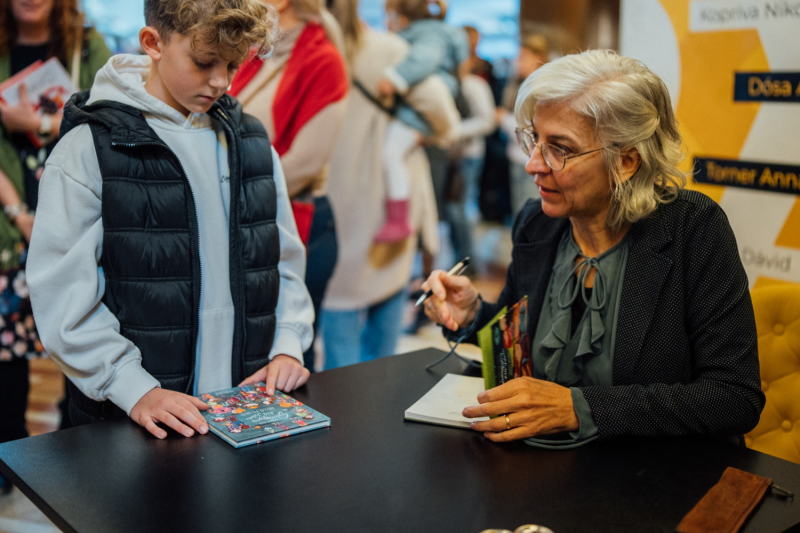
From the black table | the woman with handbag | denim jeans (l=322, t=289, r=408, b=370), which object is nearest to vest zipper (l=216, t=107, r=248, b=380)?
the black table

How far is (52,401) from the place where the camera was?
3742mm

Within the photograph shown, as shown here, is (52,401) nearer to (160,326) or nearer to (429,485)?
(160,326)

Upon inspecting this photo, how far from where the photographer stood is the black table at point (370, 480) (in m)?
1.13

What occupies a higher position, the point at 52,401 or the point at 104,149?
the point at 104,149

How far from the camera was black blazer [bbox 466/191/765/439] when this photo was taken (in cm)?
144

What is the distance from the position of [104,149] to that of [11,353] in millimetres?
1394

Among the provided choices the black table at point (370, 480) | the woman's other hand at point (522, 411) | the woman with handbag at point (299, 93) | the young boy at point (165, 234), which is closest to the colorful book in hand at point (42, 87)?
the woman with handbag at point (299, 93)

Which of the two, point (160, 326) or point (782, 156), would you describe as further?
A: point (782, 156)

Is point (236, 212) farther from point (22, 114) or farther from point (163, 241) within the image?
point (22, 114)

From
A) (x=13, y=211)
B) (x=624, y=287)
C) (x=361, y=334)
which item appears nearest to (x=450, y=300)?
(x=624, y=287)

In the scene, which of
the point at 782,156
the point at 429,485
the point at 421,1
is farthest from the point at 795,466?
the point at 421,1

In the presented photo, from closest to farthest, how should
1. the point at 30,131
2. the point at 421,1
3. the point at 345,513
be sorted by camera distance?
the point at 345,513
the point at 30,131
the point at 421,1

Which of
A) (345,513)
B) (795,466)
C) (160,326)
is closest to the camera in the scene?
(345,513)

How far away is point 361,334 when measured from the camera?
374 centimetres
